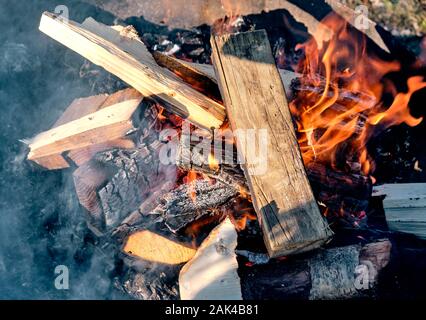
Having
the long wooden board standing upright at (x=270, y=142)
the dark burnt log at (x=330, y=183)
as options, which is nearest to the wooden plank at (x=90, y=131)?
the dark burnt log at (x=330, y=183)

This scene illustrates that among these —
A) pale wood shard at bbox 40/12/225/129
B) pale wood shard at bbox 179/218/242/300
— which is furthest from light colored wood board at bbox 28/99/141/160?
pale wood shard at bbox 179/218/242/300

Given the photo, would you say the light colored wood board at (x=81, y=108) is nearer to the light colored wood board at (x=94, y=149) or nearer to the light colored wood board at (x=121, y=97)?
the light colored wood board at (x=121, y=97)

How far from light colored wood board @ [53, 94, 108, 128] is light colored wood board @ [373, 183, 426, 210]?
7.75 ft

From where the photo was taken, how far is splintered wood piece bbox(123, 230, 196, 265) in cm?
299

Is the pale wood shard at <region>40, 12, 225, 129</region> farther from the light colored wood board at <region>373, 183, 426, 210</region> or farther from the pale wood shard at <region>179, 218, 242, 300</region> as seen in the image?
the light colored wood board at <region>373, 183, 426, 210</region>

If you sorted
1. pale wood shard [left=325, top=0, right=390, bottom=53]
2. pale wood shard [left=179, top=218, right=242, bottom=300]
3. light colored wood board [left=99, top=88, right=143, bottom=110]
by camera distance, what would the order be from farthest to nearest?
pale wood shard [left=325, top=0, right=390, bottom=53] < light colored wood board [left=99, top=88, right=143, bottom=110] < pale wood shard [left=179, top=218, right=242, bottom=300]

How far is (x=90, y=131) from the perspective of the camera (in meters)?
3.24

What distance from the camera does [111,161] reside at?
3234mm

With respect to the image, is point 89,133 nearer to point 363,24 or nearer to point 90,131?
point 90,131
